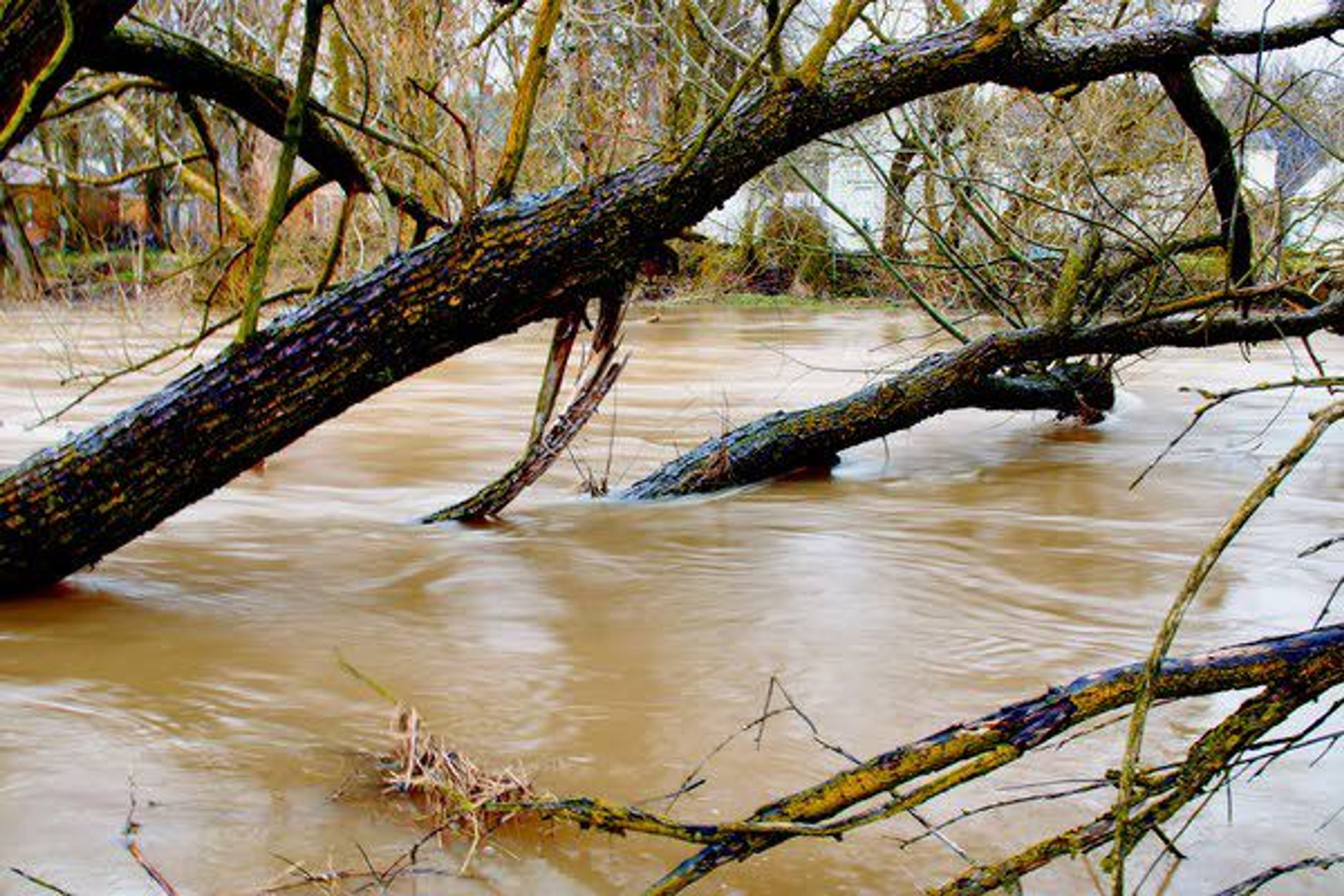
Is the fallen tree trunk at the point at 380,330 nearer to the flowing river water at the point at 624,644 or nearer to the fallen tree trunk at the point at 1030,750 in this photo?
the flowing river water at the point at 624,644

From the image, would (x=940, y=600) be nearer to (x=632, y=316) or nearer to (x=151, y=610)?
(x=151, y=610)

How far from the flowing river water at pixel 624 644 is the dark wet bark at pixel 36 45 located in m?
1.76

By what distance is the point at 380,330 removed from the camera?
185 inches

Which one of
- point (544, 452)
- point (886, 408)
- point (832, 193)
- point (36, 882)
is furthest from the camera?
point (832, 193)

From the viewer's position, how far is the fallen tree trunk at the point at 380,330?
15.2 feet

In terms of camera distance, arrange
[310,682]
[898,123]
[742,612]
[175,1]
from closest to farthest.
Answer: [310,682]
[742,612]
[175,1]
[898,123]

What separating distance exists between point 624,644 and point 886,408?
316 cm

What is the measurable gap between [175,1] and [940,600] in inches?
570

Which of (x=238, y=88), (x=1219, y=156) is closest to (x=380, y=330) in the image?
(x=238, y=88)

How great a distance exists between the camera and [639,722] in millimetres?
4156

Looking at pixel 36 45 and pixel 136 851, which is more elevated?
pixel 36 45

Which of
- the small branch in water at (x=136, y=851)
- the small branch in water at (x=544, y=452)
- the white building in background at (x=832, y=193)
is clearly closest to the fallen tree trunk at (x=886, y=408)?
the white building in background at (x=832, y=193)

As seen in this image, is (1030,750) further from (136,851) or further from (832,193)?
(832,193)

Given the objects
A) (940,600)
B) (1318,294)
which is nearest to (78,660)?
(940,600)
